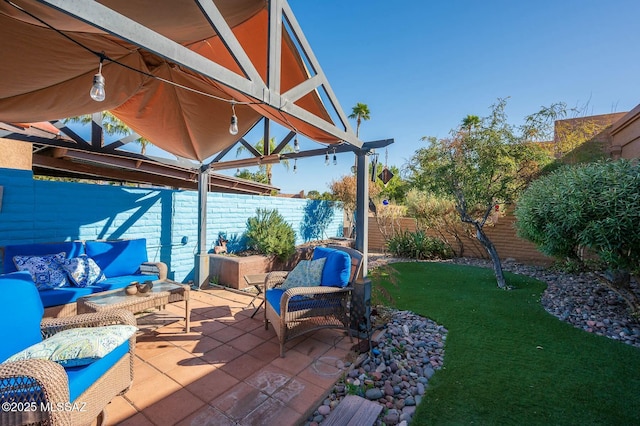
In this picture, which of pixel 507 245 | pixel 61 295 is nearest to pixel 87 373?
pixel 61 295

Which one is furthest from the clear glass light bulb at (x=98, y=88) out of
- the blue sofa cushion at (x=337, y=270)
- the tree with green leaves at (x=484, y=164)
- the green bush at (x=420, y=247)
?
the green bush at (x=420, y=247)

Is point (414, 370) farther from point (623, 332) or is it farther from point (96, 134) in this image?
point (96, 134)

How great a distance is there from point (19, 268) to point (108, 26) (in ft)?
12.6

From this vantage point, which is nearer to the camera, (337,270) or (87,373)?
(87,373)

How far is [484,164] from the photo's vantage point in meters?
5.98

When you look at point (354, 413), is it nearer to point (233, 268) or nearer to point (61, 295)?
point (61, 295)

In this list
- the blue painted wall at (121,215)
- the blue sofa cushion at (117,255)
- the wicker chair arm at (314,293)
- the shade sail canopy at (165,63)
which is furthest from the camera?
the blue sofa cushion at (117,255)

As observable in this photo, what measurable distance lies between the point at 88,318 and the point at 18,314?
1.41ft

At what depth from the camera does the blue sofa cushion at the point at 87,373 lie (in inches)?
66.2

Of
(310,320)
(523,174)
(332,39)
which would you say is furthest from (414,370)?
(332,39)

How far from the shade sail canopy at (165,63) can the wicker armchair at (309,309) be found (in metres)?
1.85

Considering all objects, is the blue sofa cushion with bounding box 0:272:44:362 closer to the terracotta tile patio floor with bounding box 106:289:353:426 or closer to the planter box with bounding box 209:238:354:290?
the terracotta tile patio floor with bounding box 106:289:353:426

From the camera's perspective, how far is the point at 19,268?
3.50m

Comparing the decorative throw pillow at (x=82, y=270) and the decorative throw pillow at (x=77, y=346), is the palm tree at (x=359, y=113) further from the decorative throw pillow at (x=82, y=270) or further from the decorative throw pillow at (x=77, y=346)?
the decorative throw pillow at (x=77, y=346)
